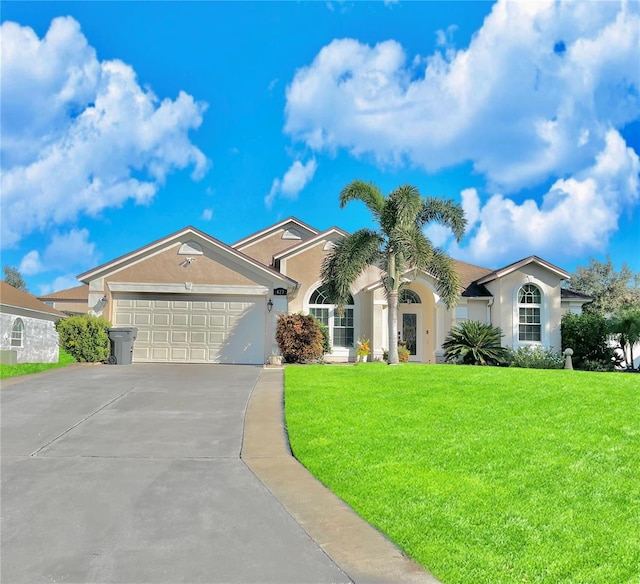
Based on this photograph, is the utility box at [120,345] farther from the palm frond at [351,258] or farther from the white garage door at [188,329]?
the palm frond at [351,258]

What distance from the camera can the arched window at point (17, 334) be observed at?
1686 cm

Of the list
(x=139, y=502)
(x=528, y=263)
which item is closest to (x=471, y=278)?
(x=528, y=263)

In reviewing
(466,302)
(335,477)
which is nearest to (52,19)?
(335,477)

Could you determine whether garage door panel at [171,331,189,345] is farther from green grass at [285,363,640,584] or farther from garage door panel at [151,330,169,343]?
green grass at [285,363,640,584]

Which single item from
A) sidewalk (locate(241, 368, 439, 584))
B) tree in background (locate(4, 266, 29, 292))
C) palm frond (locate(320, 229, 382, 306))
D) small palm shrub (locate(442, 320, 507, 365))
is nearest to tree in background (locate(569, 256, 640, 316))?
small palm shrub (locate(442, 320, 507, 365))

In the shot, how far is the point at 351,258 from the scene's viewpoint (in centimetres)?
1811

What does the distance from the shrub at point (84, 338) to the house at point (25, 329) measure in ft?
1.72

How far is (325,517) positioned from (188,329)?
15396 mm

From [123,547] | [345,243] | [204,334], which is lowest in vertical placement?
[123,547]

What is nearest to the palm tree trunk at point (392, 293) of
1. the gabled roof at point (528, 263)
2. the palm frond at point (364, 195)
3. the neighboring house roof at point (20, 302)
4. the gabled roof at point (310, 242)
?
the palm frond at point (364, 195)

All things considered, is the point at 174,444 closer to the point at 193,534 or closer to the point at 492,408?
the point at 193,534

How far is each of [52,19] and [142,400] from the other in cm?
1068

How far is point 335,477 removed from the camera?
246 inches

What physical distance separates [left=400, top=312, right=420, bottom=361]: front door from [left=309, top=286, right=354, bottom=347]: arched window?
270cm
